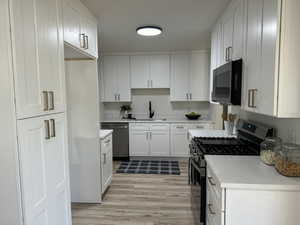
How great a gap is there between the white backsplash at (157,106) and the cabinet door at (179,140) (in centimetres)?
55

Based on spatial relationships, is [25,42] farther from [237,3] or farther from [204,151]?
[237,3]

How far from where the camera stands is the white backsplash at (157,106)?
16.4 ft

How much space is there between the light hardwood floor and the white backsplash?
1.84 meters

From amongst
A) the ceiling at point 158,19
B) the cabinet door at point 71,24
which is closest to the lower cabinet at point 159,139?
the ceiling at point 158,19

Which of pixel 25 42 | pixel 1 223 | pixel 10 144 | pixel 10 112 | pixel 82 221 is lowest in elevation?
pixel 82 221

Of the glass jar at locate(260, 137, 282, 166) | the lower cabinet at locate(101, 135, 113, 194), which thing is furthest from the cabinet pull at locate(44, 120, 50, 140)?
the glass jar at locate(260, 137, 282, 166)

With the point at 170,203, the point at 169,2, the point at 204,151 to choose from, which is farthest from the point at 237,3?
the point at 170,203

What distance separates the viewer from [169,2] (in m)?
2.16

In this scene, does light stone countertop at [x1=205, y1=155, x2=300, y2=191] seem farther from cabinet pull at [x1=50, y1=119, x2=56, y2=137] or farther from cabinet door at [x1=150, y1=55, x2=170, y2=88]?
cabinet door at [x1=150, y1=55, x2=170, y2=88]

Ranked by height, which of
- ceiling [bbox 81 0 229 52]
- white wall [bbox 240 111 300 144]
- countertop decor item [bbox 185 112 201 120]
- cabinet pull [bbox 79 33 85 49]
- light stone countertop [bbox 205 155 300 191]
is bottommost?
light stone countertop [bbox 205 155 300 191]

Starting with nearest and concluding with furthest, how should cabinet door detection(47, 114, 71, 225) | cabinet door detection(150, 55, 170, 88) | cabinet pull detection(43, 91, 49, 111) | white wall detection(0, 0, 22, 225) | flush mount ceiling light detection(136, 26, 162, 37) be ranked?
white wall detection(0, 0, 22, 225)
cabinet pull detection(43, 91, 49, 111)
cabinet door detection(47, 114, 71, 225)
flush mount ceiling light detection(136, 26, 162, 37)
cabinet door detection(150, 55, 170, 88)

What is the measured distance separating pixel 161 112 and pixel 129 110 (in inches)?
30.7

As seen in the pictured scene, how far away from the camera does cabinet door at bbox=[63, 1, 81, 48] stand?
184cm

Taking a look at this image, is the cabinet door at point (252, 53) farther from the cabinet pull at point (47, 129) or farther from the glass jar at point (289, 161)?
the cabinet pull at point (47, 129)
